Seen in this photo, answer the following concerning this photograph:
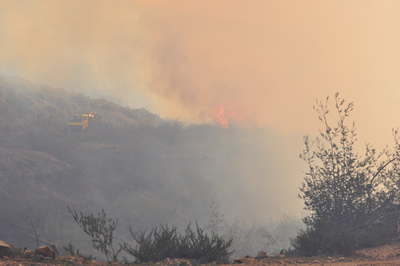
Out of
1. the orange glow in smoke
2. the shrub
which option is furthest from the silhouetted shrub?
the orange glow in smoke

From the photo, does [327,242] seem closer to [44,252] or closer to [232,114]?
[44,252]

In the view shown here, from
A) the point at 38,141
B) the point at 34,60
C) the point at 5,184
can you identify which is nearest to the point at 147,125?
the point at 38,141

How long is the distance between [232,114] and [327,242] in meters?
51.5

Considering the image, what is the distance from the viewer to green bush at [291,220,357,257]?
10.1 m

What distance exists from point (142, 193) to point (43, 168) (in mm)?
10655

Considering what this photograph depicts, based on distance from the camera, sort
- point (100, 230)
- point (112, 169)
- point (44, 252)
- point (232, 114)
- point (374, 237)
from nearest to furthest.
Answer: point (44, 252) → point (100, 230) → point (374, 237) → point (112, 169) → point (232, 114)

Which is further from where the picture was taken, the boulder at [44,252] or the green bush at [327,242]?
the green bush at [327,242]

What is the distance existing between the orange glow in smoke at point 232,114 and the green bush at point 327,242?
48.6 meters

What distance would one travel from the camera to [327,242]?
10359mm

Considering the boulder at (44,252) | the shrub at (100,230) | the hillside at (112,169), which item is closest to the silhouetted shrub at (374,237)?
the shrub at (100,230)

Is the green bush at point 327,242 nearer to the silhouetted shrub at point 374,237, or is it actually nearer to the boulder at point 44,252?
the silhouetted shrub at point 374,237

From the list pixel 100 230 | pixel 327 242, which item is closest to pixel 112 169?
pixel 100 230

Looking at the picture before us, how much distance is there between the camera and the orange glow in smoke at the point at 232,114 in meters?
60.1

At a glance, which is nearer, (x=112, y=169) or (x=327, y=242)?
(x=327, y=242)
